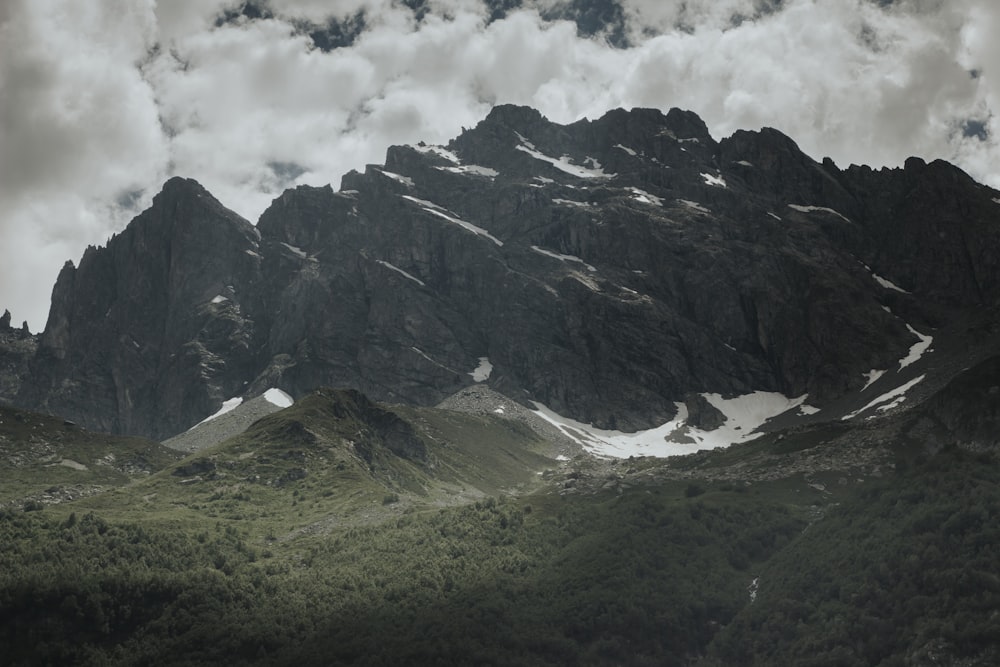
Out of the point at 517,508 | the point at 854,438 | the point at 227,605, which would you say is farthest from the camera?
the point at 854,438

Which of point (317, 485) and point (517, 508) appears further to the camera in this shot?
point (317, 485)

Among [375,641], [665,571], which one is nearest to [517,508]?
[665,571]

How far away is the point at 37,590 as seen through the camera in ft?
346

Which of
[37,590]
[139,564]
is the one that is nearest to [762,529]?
[139,564]

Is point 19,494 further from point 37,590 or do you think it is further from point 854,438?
point 854,438

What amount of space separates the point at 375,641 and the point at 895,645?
57.4 m

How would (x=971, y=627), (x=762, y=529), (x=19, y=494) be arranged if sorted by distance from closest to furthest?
(x=971, y=627)
(x=762, y=529)
(x=19, y=494)

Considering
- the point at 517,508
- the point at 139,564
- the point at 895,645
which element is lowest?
the point at 895,645

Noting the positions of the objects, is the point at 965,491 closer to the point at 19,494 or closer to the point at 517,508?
the point at 517,508

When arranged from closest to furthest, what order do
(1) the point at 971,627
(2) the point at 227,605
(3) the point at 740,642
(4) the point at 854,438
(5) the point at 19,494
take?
(1) the point at 971,627 < (3) the point at 740,642 < (2) the point at 227,605 < (4) the point at 854,438 < (5) the point at 19,494

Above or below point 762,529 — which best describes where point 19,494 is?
above

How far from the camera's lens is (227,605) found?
A: 112m

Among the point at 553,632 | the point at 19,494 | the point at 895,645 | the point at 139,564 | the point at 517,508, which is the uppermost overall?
the point at 19,494

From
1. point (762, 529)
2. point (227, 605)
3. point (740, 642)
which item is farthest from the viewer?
point (762, 529)
